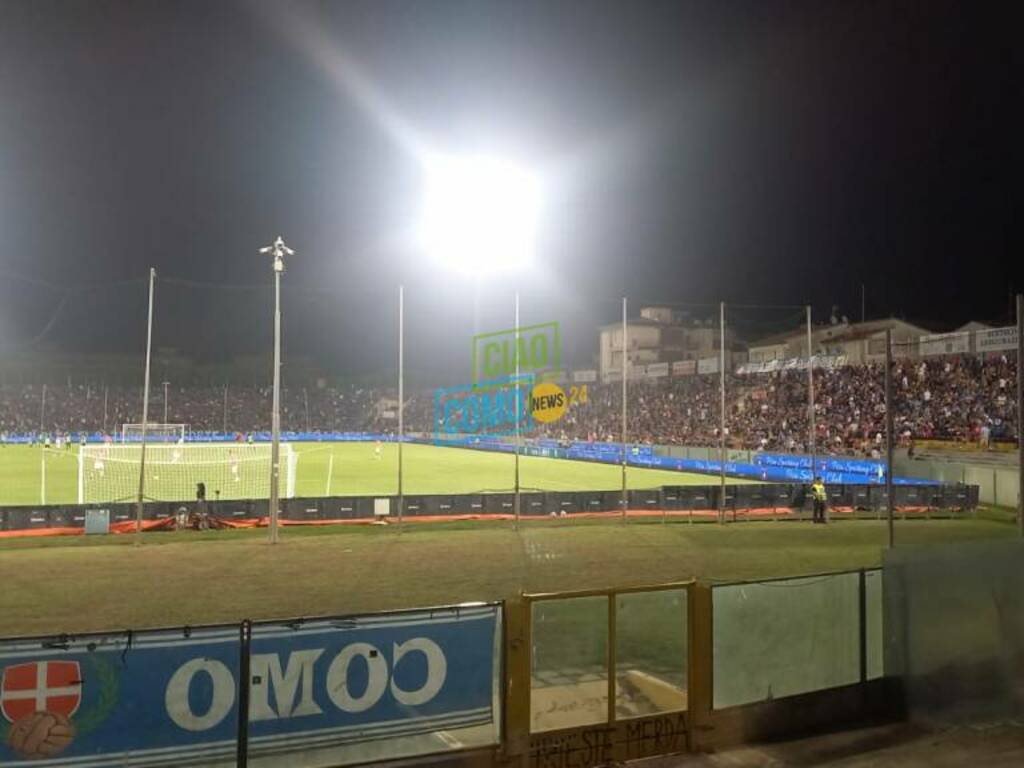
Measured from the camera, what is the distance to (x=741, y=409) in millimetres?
50500

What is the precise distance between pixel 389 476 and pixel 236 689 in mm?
35166

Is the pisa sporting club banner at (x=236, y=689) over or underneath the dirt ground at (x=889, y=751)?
over

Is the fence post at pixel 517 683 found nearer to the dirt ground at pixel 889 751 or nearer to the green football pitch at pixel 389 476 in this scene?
the dirt ground at pixel 889 751

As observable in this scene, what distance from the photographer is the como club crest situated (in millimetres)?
5211

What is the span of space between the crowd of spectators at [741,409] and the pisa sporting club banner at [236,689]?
3426 cm

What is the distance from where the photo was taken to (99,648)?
545 cm

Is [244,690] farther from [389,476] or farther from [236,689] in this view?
[389,476]

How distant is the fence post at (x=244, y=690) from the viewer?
226 inches

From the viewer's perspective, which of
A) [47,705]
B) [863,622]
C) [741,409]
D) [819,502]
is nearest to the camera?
[47,705]

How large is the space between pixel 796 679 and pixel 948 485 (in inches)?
1004

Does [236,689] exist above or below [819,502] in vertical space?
above

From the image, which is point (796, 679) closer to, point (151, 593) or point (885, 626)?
point (885, 626)

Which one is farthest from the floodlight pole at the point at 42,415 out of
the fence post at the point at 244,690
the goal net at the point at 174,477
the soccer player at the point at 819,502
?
the fence post at the point at 244,690

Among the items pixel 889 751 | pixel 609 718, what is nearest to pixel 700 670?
pixel 609 718
